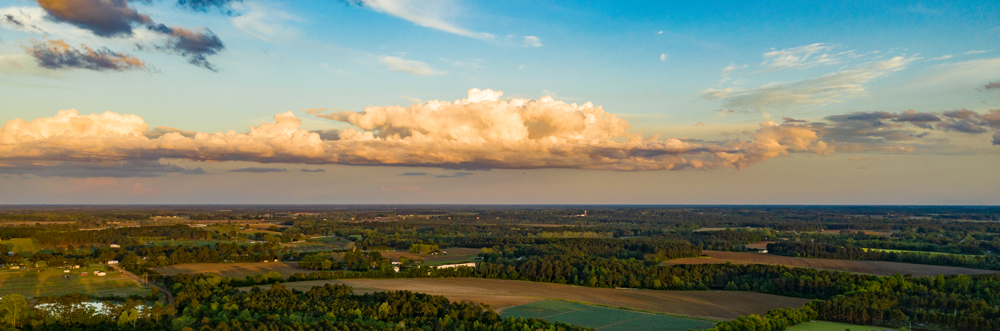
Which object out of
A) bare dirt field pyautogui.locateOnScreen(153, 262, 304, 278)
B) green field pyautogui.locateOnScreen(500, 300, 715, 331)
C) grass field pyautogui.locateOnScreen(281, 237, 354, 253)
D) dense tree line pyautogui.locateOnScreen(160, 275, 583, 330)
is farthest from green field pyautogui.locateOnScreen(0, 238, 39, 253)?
green field pyautogui.locateOnScreen(500, 300, 715, 331)

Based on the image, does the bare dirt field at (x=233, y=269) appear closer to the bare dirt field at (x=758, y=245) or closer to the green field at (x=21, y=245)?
the green field at (x=21, y=245)

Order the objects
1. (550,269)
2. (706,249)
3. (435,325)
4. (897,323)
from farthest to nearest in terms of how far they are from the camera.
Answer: (706,249) → (550,269) → (897,323) → (435,325)

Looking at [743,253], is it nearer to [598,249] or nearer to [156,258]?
[598,249]

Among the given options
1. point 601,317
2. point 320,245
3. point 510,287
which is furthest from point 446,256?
point 601,317

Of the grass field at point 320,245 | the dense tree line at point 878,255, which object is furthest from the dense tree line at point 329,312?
the dense tree line at point 878,255

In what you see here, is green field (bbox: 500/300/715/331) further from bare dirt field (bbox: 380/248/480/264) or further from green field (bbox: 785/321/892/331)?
bare dirt field (bbox: 380/248/480/264)

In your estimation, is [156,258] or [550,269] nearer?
[550,269]

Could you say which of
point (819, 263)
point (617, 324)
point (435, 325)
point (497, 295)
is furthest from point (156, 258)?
point (819, 263)
